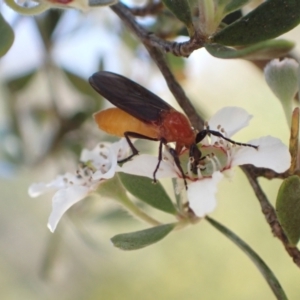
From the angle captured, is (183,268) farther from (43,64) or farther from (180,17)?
(180,17)

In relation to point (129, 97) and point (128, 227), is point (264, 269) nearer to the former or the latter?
point (129, 97)

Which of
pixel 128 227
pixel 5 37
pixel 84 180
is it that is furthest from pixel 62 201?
pixel 128 227

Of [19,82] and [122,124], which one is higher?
[122,124]

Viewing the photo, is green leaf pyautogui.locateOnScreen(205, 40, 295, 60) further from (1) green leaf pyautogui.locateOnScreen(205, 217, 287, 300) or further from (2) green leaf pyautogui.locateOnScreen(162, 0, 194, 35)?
(1) green leaf pyautogui.locateOnScreen(205, 217, 287, 300)

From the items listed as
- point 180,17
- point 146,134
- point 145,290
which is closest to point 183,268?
point 145,290

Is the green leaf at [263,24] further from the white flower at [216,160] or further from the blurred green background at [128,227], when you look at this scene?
the blurred green background at [128,227]
